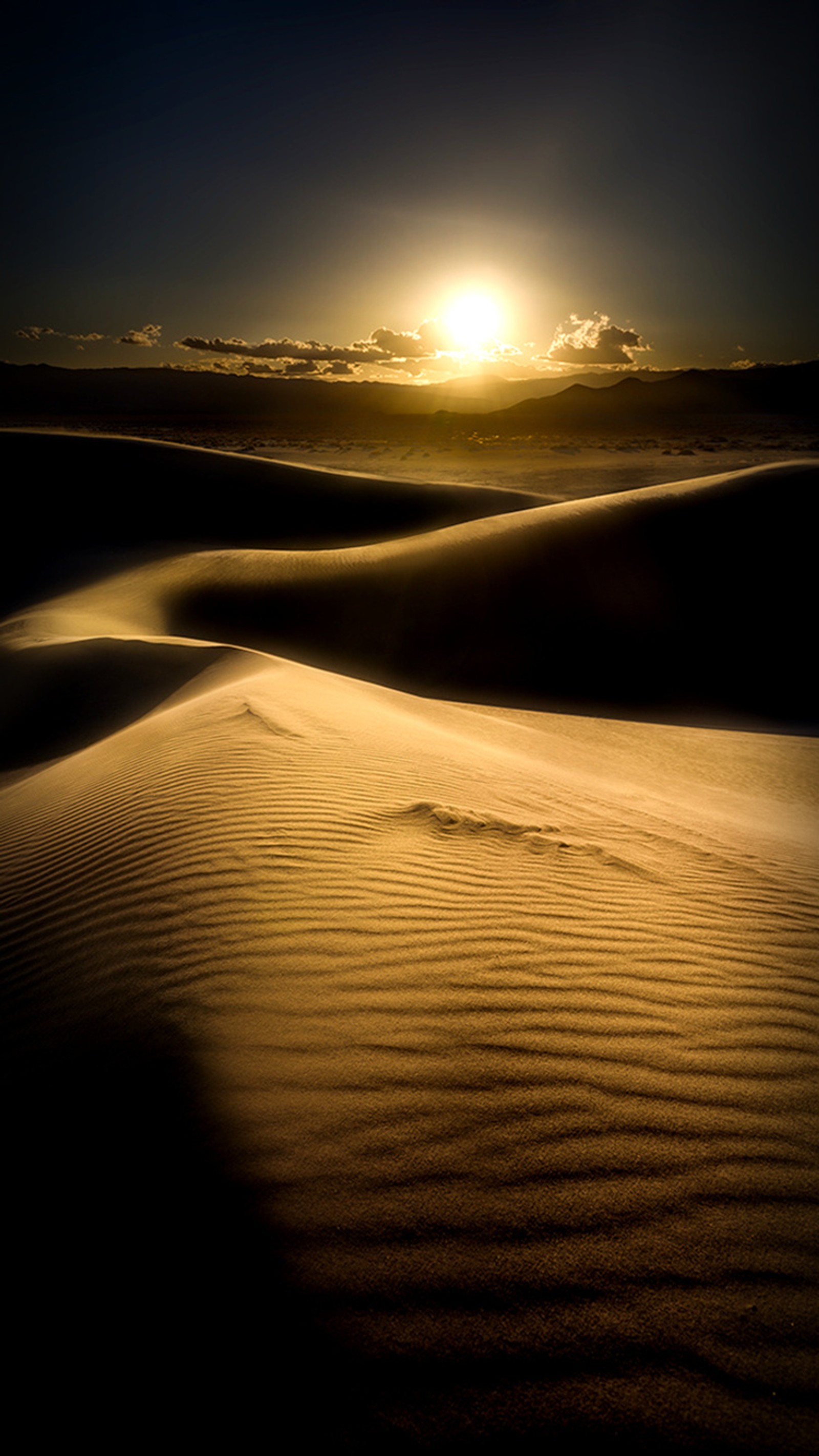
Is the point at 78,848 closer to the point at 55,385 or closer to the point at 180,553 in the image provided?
the point at 180,553

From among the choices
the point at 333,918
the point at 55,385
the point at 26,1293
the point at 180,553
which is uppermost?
the point at 55,385

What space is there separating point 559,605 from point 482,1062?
1329 cm

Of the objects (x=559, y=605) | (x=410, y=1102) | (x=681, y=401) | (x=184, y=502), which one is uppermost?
(x=681, y=401)

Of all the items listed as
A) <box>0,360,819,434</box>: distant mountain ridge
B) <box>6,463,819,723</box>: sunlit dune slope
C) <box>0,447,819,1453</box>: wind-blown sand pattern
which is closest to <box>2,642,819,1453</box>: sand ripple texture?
<box>0,447,819,1453</box>: wind-blown sand pattern

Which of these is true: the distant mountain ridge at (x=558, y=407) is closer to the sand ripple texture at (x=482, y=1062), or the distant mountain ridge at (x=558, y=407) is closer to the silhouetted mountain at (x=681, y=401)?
the silhouetted mountain at (x=681, y=401)

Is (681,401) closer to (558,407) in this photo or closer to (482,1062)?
(558,407)

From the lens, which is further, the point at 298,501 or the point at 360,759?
the point at 298,501

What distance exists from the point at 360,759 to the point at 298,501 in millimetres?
25116

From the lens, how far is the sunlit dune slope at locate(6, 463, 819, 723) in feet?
43.1

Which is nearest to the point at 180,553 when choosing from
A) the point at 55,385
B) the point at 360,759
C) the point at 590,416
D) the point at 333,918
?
the point at 360,759

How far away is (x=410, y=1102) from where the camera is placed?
7.08 ft

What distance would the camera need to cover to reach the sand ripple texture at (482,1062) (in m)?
1.56

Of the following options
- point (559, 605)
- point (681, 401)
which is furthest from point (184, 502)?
point (681, 401)

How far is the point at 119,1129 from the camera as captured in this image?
84.5 inches
